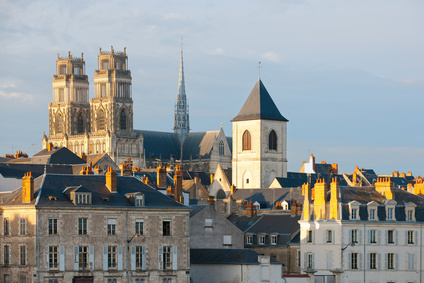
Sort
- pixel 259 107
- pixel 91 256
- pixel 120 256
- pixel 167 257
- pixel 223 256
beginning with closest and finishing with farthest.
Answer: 1. pixel 91 256
2. pixel 120 256
3. pixel 167 257
4. pixel 223 256
5. pixel 259 107

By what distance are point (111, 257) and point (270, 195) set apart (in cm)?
4293

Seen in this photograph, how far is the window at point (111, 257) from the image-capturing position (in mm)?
73188

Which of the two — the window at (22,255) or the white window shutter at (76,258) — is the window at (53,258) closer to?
the white window shutter at (76,258)

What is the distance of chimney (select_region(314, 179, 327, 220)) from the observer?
8306 cm

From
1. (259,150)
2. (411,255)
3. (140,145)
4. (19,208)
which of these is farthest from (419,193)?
(140,145)

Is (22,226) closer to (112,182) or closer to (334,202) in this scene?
(112,182)

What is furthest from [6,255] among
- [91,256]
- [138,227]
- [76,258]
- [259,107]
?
[259,107]

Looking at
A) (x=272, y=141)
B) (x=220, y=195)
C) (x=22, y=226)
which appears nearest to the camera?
(x=22, y=226)

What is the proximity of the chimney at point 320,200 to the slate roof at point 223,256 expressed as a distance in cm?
637

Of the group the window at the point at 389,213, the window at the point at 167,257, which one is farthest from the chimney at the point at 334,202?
the window at the point at 167,257

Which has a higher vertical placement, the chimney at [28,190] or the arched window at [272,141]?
the arched window at [272,141]

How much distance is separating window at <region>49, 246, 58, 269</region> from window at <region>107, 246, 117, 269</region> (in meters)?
3.41

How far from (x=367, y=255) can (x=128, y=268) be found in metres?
18.0

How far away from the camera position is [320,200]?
274ft
